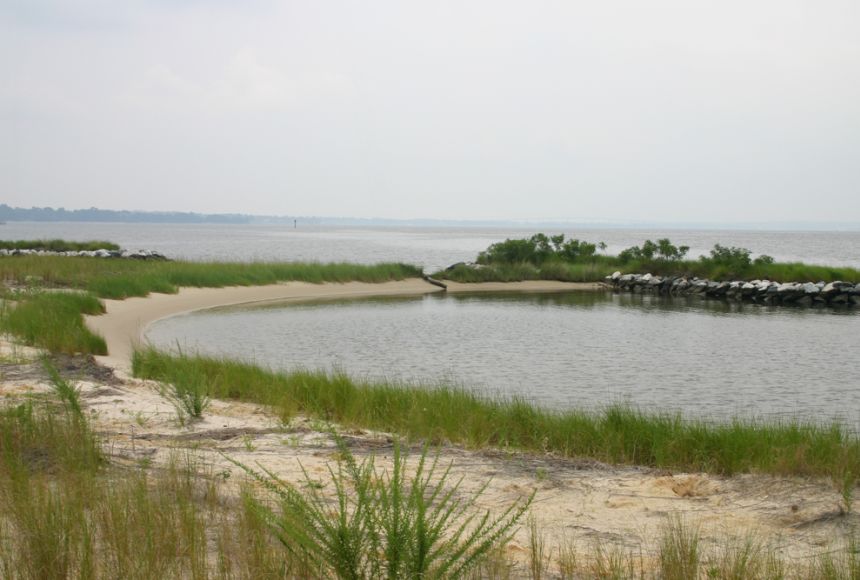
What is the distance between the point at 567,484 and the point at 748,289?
120 feet

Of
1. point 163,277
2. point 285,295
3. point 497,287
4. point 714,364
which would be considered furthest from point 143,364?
point 497,287

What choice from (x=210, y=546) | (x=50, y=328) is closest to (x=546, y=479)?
(x=210, y=546)

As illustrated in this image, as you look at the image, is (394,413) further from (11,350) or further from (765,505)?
Result: (11,350)

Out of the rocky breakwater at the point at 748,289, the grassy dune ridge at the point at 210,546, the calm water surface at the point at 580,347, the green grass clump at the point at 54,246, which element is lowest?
the calm water surface at the point at 580,347

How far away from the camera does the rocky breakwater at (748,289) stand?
3828 cm

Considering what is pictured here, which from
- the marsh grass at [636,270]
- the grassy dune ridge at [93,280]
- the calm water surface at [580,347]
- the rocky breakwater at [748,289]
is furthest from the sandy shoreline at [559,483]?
the marsh grass at [636,270]

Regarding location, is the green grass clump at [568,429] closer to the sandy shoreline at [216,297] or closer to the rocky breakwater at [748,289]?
the sandy shoreline at [216,297]

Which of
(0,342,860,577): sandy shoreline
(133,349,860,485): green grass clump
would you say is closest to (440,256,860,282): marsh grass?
(133,349,860,485): green grass clump

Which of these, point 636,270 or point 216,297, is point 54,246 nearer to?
point 216,297

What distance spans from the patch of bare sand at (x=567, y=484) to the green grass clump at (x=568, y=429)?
61 cm

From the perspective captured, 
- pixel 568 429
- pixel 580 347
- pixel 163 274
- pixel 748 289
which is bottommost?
pixel 580 347

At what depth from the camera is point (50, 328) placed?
53.4ft

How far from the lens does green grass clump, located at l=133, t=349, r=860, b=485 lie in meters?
8.26

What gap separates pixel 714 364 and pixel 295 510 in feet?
55.3
